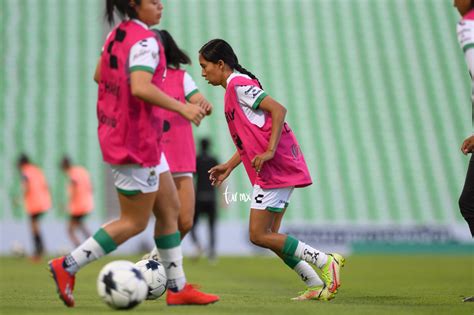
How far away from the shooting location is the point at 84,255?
631cm

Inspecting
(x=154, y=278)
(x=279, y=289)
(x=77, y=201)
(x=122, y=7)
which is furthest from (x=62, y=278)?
(x=77, y=201)

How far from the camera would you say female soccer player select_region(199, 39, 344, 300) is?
24.2 ft

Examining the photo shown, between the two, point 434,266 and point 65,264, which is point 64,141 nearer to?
point 434,266

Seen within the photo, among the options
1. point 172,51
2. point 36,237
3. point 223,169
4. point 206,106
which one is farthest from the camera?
point 36,237

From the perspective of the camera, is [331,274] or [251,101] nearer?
[251,101]

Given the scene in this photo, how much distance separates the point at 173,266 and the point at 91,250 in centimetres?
61

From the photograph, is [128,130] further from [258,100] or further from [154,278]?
[154,278]

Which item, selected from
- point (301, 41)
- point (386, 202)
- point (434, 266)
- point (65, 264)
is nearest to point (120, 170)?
point (65, 264)

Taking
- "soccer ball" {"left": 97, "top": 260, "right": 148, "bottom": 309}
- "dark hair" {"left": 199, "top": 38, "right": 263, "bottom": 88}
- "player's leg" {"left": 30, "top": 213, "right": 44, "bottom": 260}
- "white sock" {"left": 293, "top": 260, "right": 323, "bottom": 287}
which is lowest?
"player's leg" {"left": 30, "top": 213, "right": 44, "bottom": 260}

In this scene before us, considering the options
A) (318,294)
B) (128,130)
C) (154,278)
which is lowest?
(318,294)

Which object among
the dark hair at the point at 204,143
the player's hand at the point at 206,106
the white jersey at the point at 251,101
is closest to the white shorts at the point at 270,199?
the white jersey at the point at 251,101

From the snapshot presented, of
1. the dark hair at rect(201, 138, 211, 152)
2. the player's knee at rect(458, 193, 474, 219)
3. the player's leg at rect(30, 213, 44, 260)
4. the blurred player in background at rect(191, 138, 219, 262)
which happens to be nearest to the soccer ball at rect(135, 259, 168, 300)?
the player's knee at rect(458, 193, 474, 219)

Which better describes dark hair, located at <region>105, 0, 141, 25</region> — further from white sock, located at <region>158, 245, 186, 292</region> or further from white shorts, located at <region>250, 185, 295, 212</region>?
white shorts, located at <region>250, 185, 295, 212</region>

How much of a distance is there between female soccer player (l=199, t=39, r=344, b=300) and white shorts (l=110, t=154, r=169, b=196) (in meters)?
1.23
